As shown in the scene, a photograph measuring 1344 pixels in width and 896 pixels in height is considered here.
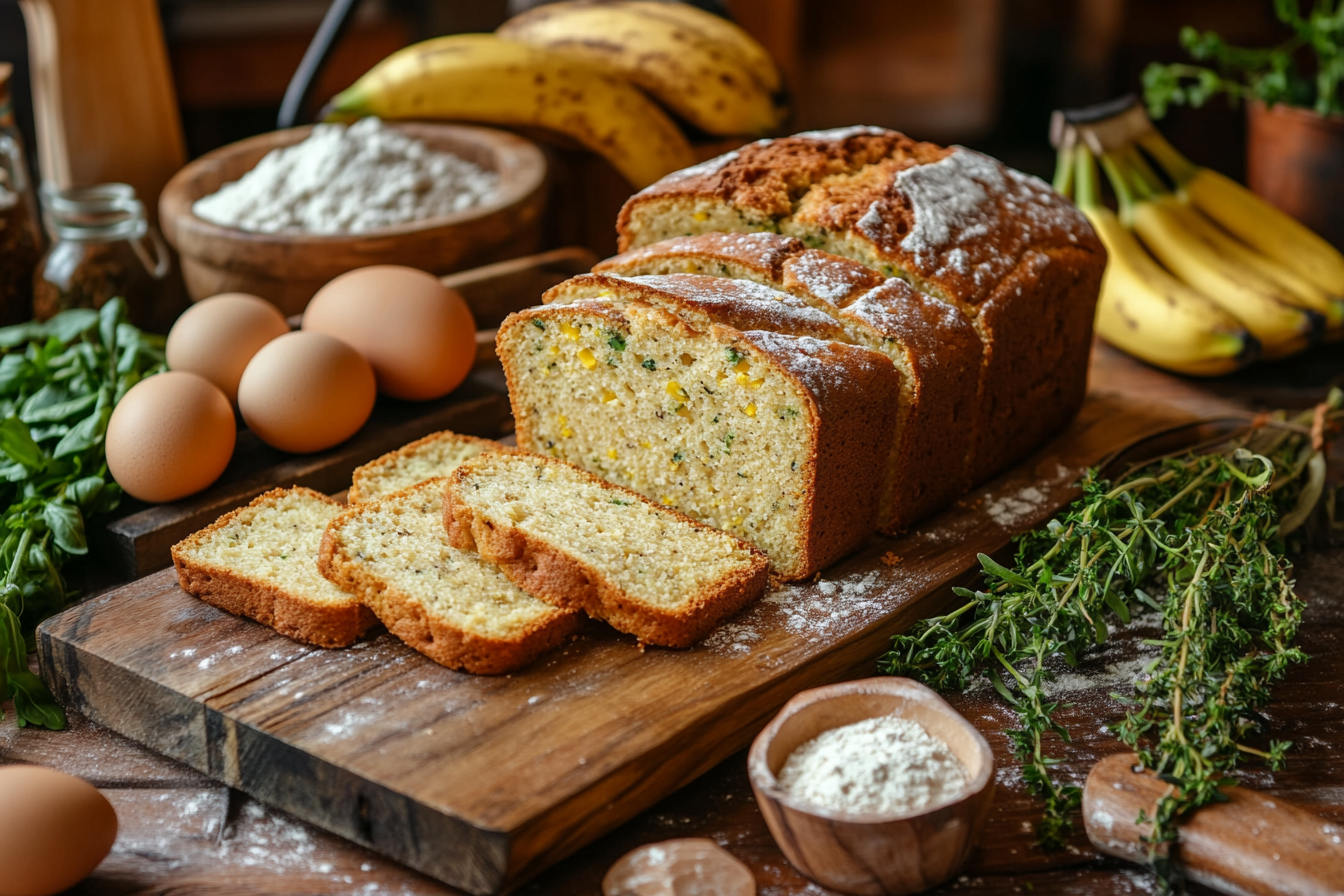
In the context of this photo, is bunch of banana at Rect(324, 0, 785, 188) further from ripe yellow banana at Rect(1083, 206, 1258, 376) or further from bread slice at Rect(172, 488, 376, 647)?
bread slice at Rect(172, 488, 376, 647)

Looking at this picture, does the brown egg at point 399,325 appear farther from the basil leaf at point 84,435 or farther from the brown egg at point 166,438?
the basil leaf at point 84,435

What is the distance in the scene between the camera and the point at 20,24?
7.06m

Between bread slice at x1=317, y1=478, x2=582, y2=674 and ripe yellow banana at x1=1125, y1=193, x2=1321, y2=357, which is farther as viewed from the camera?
ripe yellow banana at x1=1125, y1=193, x2=1321, y2=357

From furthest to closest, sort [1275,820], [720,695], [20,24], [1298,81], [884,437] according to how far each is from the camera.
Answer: [20,24] < [1298,81] < [884,437] < [720,695] < [1275,820]

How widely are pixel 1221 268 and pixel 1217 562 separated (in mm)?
1934

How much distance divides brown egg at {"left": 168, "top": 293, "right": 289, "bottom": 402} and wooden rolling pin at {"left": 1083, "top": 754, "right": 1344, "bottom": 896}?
2135 millimetres

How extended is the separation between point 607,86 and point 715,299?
208cm

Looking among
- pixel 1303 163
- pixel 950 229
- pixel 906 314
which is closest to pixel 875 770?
pixel 906 314

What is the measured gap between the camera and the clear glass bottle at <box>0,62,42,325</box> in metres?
3.58

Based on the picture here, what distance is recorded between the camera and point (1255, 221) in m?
4.18

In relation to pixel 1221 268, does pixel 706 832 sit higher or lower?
lower

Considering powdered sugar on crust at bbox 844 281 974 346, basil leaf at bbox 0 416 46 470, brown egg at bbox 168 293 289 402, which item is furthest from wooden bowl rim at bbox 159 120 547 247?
powdered sugar on crust at bbox 844 281 974 346

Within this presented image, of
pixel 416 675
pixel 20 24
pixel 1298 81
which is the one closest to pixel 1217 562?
pixel 416 675

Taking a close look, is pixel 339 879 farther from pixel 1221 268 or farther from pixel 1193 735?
pixel 1221 268
